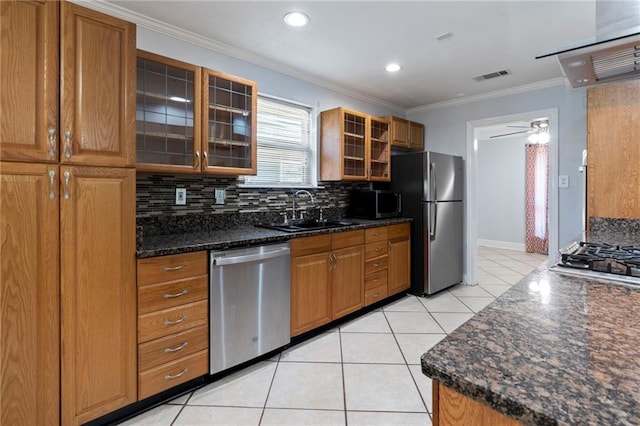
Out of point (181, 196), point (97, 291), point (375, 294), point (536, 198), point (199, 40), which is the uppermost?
point (199, 40)

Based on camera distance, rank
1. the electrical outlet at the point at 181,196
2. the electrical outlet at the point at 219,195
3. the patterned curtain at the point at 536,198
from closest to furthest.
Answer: the electrical outlet at the point at 181,196, the electrical outlet at the point at 219,195, the patterned curtain at the point at 536,198

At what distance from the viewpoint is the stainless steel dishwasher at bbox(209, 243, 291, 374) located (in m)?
2.01

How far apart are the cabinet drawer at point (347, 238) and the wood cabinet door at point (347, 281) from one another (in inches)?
1.8

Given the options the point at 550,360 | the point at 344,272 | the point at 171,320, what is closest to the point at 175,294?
the point at 171,320

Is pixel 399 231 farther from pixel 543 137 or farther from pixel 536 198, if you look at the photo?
pixel 536 198

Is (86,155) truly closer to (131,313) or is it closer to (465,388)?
(131,313)

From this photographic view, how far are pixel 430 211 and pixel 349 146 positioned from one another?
1178 mm

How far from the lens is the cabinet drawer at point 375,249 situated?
3154 millimetres

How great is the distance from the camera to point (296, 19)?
2.28 meters

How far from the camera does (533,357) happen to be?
0.65 m

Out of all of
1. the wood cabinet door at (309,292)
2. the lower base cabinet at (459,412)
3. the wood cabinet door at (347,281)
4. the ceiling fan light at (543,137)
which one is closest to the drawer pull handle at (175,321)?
the wood cabinet door at (309,292)

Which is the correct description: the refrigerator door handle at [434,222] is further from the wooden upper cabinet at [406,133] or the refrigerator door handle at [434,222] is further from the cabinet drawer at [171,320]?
the cabinet drawer at [171,320]

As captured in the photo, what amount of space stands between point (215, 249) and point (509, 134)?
6.56 m

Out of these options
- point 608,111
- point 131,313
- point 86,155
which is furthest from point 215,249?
point 608,111
